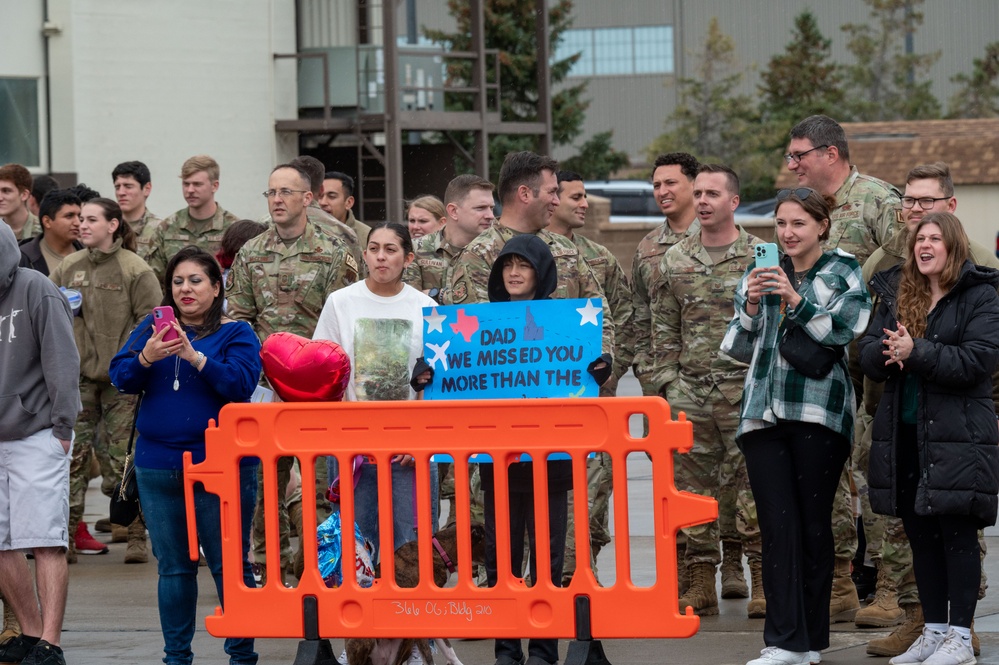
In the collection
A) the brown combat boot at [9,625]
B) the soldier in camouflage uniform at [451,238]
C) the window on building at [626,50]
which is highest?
the window on building at [626,50]

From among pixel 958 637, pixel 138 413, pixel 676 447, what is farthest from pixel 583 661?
pixel 138 413

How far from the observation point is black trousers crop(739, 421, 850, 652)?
6.69 m

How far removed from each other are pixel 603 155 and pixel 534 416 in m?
35.8

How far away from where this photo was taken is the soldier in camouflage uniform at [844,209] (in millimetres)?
7840

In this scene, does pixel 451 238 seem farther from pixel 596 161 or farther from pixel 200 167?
pixel 596 161

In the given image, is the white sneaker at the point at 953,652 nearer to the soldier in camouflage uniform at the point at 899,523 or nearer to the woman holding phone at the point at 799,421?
the soldier in camouflage uniform at the point at 899,523

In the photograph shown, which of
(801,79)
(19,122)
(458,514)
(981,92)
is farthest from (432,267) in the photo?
(981,92)

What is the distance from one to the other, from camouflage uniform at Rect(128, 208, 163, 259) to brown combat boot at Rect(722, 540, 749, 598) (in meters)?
4.85

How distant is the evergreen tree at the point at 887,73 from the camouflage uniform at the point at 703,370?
36.2 m

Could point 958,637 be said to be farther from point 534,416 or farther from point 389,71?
point 389,71

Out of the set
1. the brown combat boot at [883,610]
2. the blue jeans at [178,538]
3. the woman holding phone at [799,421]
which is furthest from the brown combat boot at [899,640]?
the blue jeans at [178,538]

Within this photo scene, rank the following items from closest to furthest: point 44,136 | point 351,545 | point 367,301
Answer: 1. point 351,545
2. point 367,301
3. point 44,136

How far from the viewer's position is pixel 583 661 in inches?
231

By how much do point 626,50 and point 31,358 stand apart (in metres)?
49.7
